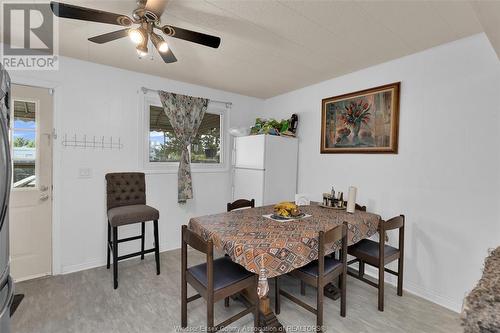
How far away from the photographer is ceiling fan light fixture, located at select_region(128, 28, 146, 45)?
1.60m

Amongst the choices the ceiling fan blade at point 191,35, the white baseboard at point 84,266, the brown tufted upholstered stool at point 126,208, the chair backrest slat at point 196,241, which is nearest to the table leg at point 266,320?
the chair backrest slat at point 196,241

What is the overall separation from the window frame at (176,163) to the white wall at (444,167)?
210 centimetres

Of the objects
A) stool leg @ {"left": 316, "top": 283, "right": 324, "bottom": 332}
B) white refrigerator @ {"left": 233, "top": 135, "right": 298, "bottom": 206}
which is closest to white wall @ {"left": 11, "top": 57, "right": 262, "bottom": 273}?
white refrigerator @ {"left": 233, "top": 135, "right": 298, "bottom": 206}

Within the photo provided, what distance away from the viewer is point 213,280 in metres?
1.66

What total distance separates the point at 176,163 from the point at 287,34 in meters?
2.32

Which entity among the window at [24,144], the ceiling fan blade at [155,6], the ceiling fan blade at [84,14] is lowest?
the window at [24,144]

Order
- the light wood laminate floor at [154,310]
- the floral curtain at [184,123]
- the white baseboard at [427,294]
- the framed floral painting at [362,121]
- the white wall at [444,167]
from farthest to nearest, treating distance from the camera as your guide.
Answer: the floral curtain at [184,123] < the framed floral painting at [362,121] < the white baseboard at [427,294] < the white wall at [444,167] < the light wood laminate floor at [154,310]

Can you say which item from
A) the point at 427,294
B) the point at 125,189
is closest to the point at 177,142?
the point at 125,189

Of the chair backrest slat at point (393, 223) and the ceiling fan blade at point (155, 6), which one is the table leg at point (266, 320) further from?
the ceiling fan blade at point (155, 6)

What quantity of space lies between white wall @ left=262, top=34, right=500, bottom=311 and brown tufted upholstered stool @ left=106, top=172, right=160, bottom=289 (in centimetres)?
254

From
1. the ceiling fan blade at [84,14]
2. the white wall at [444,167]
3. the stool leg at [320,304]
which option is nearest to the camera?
the ceiling fan blade at [84,14]

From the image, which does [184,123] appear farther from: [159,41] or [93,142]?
[159,41]

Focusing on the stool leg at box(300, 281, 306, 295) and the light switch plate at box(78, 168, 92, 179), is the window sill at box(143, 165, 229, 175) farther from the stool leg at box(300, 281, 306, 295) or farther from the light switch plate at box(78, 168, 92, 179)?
the stool leg at box(300, 281, 306, 295)

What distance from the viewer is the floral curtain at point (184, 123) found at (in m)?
3.43
